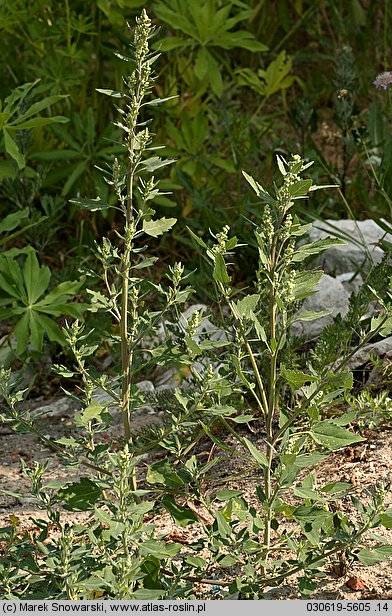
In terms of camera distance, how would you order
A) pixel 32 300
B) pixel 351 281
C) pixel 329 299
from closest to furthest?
pixel 32 300 < pixel 329 299 < pixel 351 281

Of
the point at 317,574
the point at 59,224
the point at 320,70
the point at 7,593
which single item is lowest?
the point at 320,70

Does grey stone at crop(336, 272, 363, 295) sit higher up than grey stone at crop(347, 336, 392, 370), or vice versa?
grey stone at crop(347, 336, 392, 370)

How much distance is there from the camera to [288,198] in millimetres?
1782

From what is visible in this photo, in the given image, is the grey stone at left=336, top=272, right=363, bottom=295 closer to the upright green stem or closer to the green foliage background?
the green foliage background

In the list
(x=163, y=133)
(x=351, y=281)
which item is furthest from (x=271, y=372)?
(x=163, y=133)

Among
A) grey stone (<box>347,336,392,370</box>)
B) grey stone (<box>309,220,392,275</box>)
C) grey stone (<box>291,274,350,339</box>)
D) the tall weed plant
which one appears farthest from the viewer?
grey stone (<box>309,220,392,275</box>)

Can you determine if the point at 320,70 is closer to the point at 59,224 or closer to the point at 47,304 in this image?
the point at 59,224

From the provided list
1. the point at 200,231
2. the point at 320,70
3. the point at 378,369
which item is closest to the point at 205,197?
the point at 200,231

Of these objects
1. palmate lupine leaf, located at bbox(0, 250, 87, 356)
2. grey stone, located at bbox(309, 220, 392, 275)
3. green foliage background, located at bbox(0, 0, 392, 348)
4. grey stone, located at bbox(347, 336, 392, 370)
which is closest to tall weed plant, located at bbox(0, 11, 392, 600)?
grey stone, located at bbox(347, 336, 392, 370)

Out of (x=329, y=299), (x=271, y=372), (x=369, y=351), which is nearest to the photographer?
(x=271, y=372)

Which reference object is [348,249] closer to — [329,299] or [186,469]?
[329,299]

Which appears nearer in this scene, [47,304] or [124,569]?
[124,569]

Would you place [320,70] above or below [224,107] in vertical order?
below

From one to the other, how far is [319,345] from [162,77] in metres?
2.01
